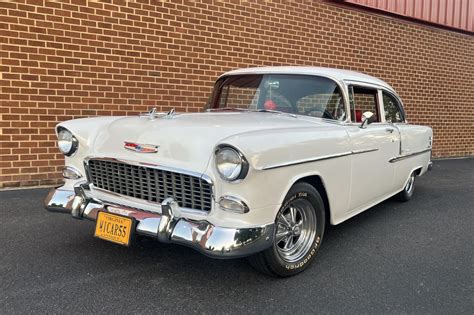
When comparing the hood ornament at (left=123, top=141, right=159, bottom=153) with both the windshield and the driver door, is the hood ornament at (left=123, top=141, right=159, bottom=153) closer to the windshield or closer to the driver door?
the windshield

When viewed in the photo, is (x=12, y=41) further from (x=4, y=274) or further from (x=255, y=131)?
(x=255, y=131)

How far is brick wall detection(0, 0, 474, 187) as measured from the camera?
202 inches

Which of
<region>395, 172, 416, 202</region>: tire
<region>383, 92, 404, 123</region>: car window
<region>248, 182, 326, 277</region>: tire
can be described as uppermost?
<region>383, 92, 404, 123</region>: car window

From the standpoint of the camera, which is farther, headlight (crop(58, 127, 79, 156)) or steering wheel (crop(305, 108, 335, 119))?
steering wheel (crop(305, 108, 335, 119))

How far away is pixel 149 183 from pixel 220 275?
84cm

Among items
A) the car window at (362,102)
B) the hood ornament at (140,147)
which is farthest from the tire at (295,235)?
the car window at (362,102)

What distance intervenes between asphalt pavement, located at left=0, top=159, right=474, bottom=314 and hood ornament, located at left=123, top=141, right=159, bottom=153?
0.89m

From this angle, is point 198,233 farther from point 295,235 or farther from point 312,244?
point 312,244

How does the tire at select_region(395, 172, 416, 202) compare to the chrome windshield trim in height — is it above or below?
below

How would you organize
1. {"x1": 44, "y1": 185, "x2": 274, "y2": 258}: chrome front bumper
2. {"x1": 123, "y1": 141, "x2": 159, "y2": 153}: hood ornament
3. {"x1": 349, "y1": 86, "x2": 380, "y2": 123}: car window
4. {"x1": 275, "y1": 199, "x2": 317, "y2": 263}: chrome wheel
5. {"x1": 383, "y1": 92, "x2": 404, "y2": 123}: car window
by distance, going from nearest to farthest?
{"x1": 44, "y1": 185, "x2": 274, "y2": 258}: chrome front bumper, {"x1": 123, "y1": 141, "x2": 159, "y2": 153}: hood ornament, {"x1": 275, "y1": 199, "x2": 317, "y2": 263}: chrome wheel, {"x1": 349, "y1": 86, "x2": 380, "y2": 123}: car window, {"x1": 383, "y1": 92, "x2": 404, "y2": 123}: car window

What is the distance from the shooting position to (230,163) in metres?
2.47

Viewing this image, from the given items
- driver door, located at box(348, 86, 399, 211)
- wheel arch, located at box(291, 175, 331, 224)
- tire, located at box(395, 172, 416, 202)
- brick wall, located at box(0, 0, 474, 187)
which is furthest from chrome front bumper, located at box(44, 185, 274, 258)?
tire, located at box(395, 172, 416, 202)

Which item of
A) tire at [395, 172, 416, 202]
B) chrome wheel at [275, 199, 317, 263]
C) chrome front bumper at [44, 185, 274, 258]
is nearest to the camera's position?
chrome front bumper at [44, 185, 274, 258]

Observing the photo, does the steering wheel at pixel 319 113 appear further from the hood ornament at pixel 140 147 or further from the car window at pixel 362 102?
the hood ornament at pixel 140 147
